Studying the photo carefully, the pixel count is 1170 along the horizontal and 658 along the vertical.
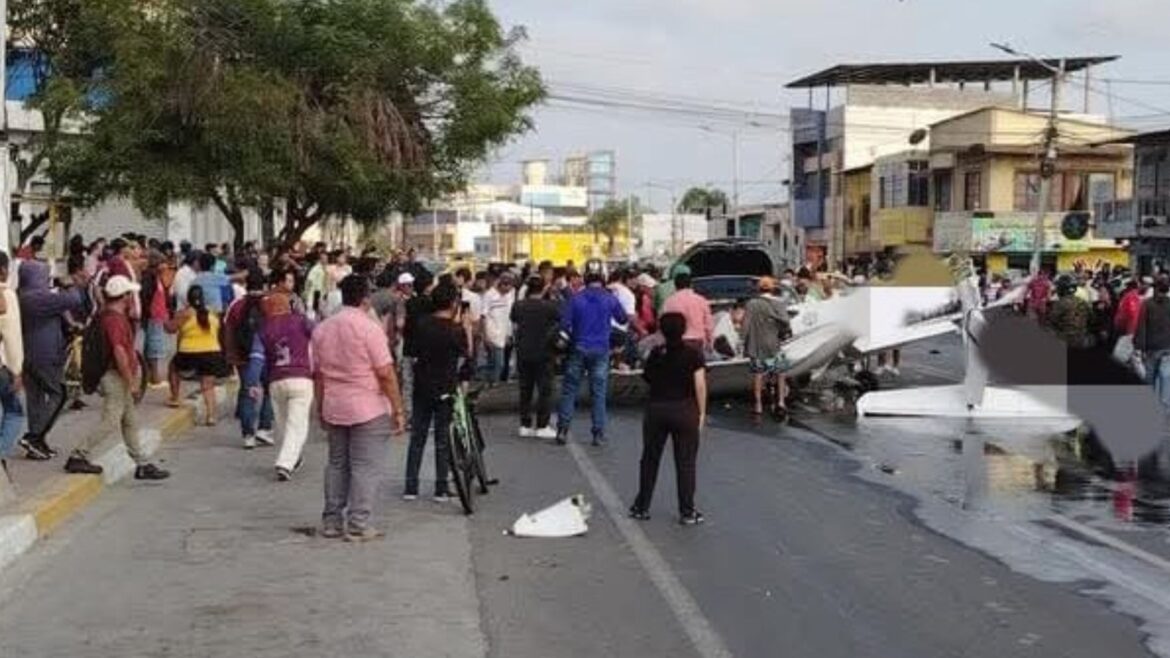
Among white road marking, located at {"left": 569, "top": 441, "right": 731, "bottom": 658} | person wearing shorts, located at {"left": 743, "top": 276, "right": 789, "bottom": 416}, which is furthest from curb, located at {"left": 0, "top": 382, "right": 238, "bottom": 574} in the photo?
person wearing shorts, located at {"left": 743, "top": 276, "right": 789, "bottom": 416}

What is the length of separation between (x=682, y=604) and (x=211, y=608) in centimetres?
242

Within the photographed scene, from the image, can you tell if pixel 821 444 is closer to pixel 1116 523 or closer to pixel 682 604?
pixel 1116 523

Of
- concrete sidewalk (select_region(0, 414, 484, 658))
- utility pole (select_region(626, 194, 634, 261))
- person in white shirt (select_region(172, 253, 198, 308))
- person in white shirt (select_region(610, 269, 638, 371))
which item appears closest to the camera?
concrete sidewalk (select_region(0, 414, 484, 658))

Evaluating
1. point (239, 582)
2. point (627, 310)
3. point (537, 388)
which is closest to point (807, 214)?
point (627, 310)

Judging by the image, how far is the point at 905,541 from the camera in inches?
414

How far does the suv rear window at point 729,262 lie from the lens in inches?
1099

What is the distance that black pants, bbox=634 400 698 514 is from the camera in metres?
11.2

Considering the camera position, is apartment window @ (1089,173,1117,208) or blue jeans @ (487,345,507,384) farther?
apartment window @ (1089,173,1117,208)

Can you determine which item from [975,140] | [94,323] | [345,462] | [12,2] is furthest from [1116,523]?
[975,140]

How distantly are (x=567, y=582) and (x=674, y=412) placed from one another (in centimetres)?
253

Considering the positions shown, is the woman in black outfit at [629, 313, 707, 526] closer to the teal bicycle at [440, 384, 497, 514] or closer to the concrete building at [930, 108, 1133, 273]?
the teal bicycle at [440, 384, 497, 514]

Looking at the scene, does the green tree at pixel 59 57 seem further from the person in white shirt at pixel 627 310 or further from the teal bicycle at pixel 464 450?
the teal bicycle at pixel 464 450

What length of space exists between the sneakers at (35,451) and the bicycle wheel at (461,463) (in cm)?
359

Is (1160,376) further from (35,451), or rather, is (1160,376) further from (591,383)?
(35,451)
